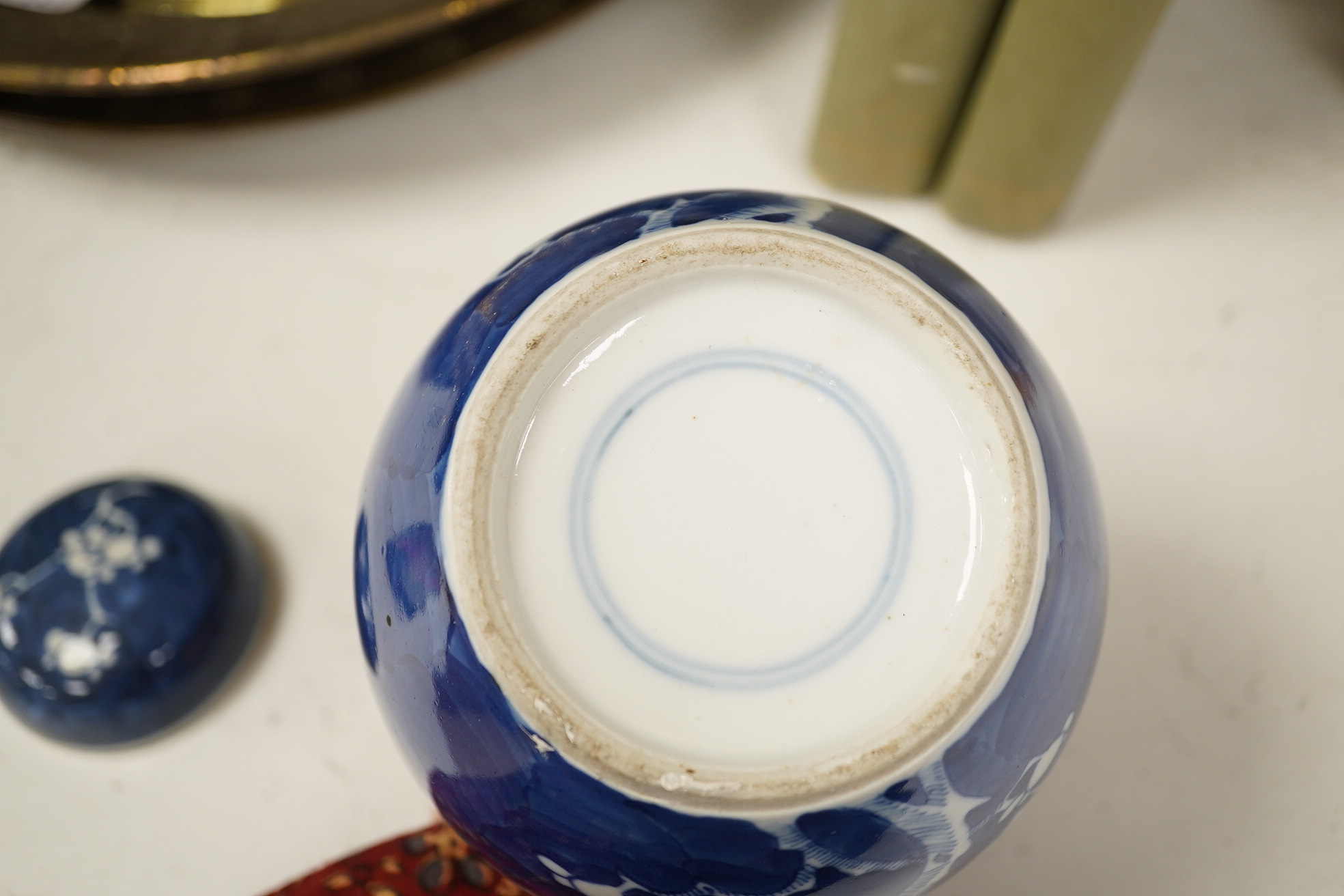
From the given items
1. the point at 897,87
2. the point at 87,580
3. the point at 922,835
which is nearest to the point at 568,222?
the point at 897,87

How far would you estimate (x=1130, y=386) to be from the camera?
2.10 ft

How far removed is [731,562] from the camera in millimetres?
353

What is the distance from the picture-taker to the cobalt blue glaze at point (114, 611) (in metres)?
0.52

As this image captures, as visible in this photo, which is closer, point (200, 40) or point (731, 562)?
point (731, 562)

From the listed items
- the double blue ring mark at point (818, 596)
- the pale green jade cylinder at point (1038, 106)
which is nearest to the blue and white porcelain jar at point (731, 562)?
the double blue ring mark at point (818, 596)

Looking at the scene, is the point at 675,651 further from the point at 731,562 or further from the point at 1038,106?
the point at 1038,106

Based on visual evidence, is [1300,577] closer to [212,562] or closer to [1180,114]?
[1180,114]

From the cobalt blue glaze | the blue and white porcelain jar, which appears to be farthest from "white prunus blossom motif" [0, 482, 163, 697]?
the blue and white porcelain jar

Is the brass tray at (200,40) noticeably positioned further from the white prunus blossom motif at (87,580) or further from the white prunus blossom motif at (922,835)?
the white prunus blossom motif at (922,835)

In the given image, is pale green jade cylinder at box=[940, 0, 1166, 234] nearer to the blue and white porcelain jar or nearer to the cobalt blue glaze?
the blue and white porcelain jar

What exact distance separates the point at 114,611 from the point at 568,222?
0.37 metres

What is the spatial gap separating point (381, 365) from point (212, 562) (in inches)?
6.9

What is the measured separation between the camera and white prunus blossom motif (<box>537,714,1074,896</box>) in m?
0.32

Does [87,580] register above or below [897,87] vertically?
below
